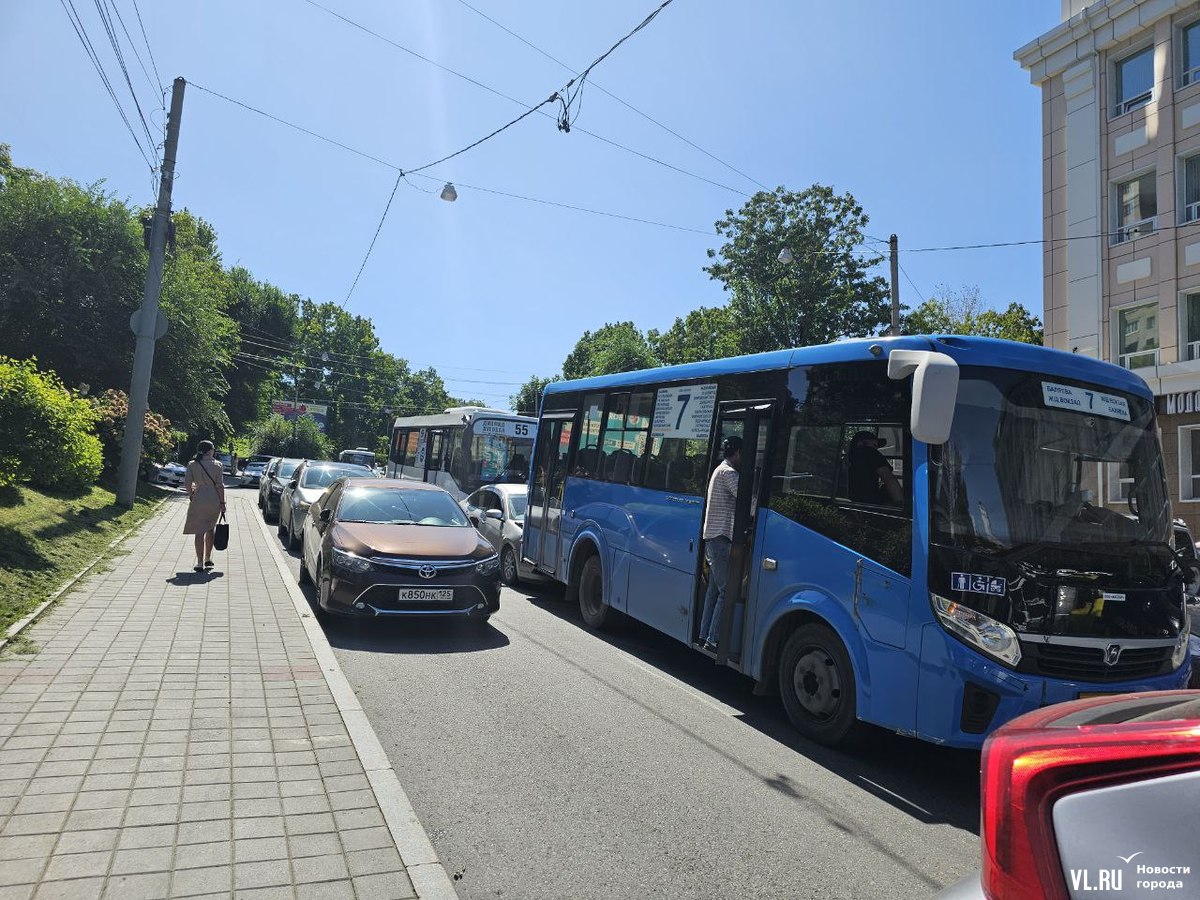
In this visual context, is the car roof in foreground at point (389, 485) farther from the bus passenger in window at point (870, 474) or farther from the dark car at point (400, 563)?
the bus passenger in window at point (870, 474)

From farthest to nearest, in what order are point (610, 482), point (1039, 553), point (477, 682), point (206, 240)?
point (206, 240) < point (610, 482) < point (477, 682) < point (1039, 553)

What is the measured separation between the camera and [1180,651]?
5039 mm

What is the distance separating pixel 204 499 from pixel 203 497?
38 mm

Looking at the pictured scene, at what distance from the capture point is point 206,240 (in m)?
52.6

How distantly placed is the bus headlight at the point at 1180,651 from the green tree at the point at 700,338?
25.9 m

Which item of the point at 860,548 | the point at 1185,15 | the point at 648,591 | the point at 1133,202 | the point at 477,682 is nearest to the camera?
the point at 860,548

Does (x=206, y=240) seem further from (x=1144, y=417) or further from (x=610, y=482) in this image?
(x=1144, y=417)

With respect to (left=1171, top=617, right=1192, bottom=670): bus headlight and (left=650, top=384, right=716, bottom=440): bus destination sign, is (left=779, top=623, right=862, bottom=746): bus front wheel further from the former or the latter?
(left=650, top=384, right=716, bottom=440): bus destination sign

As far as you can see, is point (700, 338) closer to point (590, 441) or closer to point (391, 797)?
point (590, 441)

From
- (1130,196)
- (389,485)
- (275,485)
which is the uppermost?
(1130,196)

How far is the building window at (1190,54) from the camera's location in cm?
1950

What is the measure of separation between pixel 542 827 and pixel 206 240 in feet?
187

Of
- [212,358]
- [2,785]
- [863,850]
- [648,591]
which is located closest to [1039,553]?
[863,850]

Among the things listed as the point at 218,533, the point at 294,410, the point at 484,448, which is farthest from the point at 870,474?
the point at 294,410
